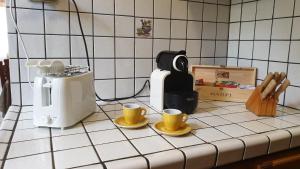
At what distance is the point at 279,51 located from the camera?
1.11 metres

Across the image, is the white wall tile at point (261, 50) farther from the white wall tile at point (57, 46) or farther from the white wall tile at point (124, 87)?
the white wall tile at point (57, 46)

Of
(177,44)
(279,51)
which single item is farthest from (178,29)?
(279,51)

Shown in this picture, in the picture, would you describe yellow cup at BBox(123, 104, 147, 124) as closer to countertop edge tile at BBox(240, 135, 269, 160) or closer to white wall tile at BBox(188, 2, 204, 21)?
countertop edge tile at BBox(240, 135, 269, 160)

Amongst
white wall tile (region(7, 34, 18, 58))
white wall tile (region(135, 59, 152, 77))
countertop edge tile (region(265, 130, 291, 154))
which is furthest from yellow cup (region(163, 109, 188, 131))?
white wall tile (region(7, 34, 18, 58))

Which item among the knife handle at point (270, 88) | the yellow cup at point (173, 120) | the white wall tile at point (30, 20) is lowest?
the yellow cup at point (173, 120)

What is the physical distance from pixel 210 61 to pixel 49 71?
94cm

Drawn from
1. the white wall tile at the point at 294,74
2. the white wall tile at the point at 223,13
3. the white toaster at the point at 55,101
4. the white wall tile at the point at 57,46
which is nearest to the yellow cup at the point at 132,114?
the white toaster at the point at 55,101

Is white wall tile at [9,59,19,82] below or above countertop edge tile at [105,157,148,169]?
above

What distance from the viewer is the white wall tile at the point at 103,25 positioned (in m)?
1.07

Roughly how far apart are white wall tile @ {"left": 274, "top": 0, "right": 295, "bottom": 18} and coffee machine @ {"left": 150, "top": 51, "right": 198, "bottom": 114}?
0.55m

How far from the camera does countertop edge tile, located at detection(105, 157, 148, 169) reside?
1.74 ft

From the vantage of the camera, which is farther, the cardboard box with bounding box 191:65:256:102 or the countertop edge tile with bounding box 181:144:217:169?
the cardboard box with bounding box 191:65:256:102

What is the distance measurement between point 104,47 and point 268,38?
84 centimetres

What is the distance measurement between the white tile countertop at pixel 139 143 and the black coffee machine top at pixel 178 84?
2.6 inches
